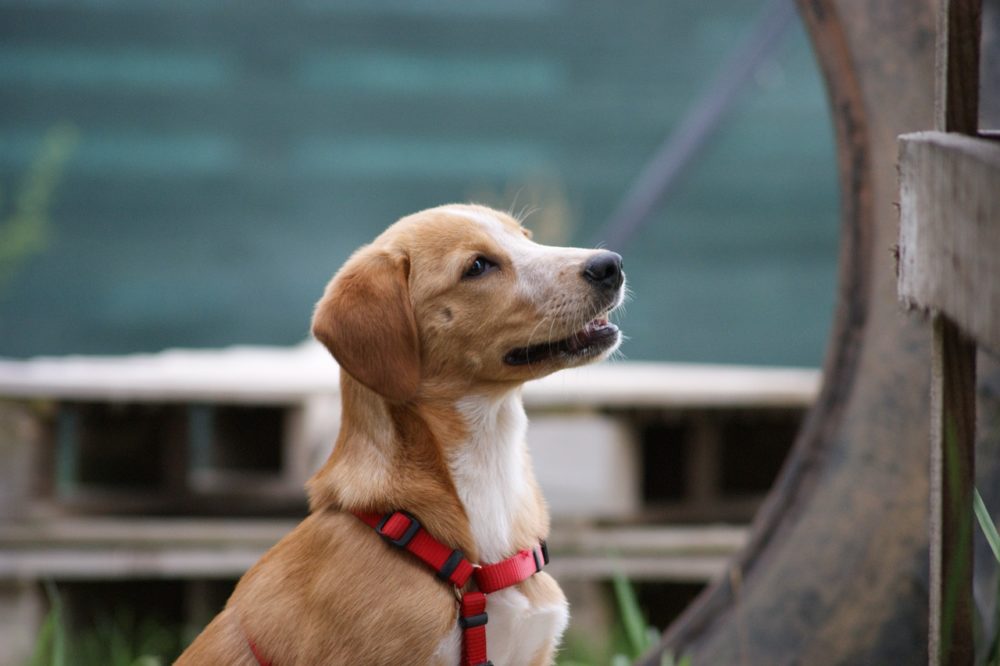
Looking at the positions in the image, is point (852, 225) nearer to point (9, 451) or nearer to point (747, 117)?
point (9, 451)

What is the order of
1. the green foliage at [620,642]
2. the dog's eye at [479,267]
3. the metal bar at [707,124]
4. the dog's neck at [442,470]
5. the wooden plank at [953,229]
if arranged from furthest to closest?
the metal bar at [707,124]
the green foliage at [620,642]
the dog's eye at [479,267]
the dog's neck at [442,470]
the wooden plank at [953,229]

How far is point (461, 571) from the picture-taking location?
1.97m

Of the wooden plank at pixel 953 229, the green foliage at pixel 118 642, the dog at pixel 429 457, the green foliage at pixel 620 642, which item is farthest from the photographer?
the green foliage at pixel 118 642

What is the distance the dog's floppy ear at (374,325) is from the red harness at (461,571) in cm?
23

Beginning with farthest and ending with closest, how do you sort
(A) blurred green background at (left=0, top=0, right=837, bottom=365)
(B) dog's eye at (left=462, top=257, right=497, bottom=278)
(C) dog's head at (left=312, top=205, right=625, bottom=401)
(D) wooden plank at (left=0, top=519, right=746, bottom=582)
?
(A) blurred green background at (left=0, top=0, right=837, bottom=365) → (D) wooden plank at (left=0, top=519, right=746, bottom=582) → (B) dog's eye at (left=462, top=257, right=497, bottom=278) → (C) dog's head at (left=312, top=205, right=625, bottom=401)

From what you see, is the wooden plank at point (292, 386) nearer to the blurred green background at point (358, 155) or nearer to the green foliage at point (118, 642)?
the green foliage at point (118, 642)

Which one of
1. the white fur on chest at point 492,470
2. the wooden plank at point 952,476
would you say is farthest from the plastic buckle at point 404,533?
the wooden plank at point 952,476

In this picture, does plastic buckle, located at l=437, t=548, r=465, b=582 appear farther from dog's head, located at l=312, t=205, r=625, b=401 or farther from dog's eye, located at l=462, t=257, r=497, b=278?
dog's eye, located at l=462, t=257, r=497, b=278

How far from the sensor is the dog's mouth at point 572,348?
2.20 metres

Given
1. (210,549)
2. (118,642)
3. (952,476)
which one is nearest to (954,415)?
(952,476)

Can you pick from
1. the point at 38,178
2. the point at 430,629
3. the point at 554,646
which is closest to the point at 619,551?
the point at 554,646

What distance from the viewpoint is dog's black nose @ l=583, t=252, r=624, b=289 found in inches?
88.0

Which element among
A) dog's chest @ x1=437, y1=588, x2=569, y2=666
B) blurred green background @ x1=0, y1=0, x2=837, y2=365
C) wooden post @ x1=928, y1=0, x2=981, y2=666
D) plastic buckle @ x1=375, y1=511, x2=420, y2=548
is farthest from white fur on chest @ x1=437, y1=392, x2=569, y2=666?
blurred green background @ x1=0, y1=0, x2=837, y2=365

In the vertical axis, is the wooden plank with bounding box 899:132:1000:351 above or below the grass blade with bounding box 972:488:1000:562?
above
